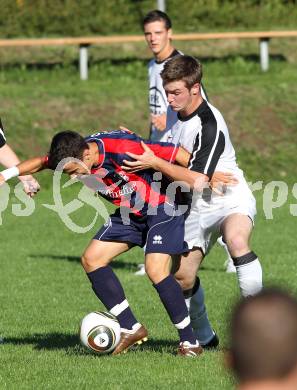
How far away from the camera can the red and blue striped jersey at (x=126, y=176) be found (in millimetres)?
7016

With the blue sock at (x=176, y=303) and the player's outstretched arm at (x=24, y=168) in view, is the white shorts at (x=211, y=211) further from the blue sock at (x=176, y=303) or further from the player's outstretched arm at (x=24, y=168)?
the player's outstretched arm at (x=24, y=168)

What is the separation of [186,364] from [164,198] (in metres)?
1.11

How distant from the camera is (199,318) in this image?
7.60m

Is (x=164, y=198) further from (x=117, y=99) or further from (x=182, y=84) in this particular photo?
(x=117, y=99)

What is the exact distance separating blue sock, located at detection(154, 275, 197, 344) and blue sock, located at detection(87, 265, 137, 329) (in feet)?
Result: 1.26

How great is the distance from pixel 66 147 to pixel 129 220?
0.78 meters

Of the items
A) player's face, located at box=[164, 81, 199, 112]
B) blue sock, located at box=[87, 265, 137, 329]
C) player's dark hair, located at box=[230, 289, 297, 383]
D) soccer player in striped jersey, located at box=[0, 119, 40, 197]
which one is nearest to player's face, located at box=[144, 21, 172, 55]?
soccer player in striped jersey, located at box=[0, 119, 40, 197]

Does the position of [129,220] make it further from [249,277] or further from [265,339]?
[265,339]

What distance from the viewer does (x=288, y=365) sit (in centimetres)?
265

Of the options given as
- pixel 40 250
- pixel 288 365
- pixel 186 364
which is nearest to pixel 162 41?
pixel 40 250

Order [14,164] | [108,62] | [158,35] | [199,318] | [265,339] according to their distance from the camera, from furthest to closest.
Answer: [108,62] < [158,35] < [14,164] < [199,318] < [265,339]

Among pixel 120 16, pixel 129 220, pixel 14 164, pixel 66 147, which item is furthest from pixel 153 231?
pixel 120 16

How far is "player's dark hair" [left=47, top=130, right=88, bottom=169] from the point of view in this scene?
267 inches

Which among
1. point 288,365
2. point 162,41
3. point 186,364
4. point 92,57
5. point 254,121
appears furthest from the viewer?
point 92,57
